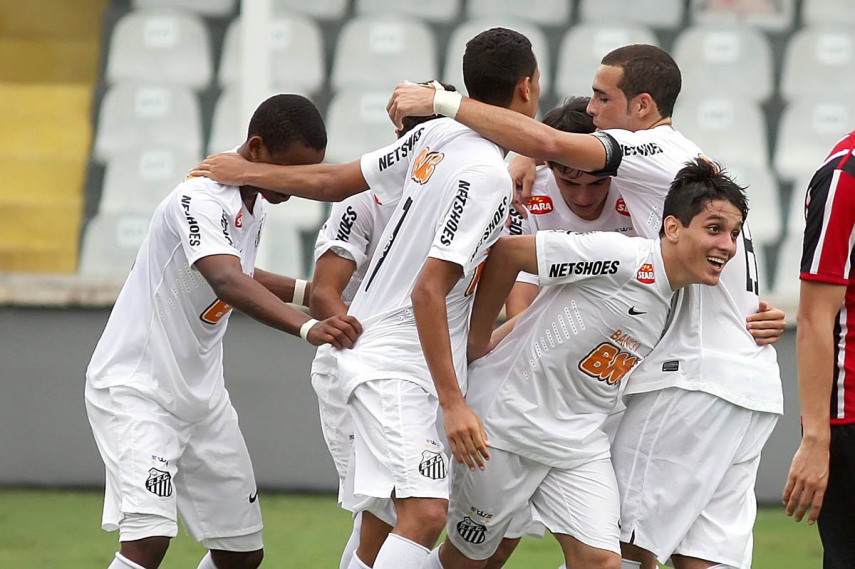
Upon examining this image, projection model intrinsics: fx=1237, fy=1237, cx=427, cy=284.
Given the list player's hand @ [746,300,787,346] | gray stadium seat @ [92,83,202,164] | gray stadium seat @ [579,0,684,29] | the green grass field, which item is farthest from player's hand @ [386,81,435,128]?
gray stadium seat @ [579,0,684,29]

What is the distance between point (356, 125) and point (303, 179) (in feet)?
13.4

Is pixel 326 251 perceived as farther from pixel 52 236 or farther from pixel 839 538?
pixel 52 236

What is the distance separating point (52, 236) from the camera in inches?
290

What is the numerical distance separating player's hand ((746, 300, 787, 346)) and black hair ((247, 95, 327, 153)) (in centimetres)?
144

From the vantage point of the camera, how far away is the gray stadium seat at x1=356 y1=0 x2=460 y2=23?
331 inches

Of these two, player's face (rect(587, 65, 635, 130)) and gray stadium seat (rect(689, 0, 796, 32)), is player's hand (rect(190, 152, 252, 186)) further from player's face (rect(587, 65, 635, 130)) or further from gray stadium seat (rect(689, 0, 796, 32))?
gray stadium seat (rect(689, 0, 796, 32))

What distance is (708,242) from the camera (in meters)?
3.46

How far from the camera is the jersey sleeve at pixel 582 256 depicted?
3510mm

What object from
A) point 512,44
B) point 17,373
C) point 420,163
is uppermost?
point 512,44

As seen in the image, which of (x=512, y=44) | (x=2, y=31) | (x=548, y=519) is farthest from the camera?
(x=2, y=31)

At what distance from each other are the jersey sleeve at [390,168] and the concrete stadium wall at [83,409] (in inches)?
118

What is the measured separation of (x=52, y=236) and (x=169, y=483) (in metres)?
3.90

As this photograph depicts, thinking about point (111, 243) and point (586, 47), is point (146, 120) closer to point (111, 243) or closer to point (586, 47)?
point (111, 243)

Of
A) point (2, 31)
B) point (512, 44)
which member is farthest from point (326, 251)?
point (2, 31)
